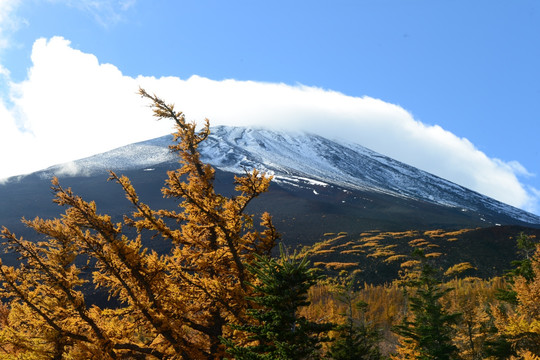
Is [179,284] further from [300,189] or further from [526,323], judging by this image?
[300,189]

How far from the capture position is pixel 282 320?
20.8ft

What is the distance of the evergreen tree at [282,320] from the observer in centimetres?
616

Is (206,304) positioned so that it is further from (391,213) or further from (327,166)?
(327,166)

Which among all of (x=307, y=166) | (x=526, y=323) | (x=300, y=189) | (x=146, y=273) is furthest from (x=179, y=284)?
(x=307, y=166)

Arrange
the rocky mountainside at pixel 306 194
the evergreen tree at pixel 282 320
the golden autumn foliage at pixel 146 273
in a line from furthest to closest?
1. the rocky mountainside at pixel 306 194
2. the golden autumn foliage at pixel 146 273
3. the evergreen tree at pixel 282 320

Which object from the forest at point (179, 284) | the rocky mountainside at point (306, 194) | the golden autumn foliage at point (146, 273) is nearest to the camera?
the forest at point (179, 284)

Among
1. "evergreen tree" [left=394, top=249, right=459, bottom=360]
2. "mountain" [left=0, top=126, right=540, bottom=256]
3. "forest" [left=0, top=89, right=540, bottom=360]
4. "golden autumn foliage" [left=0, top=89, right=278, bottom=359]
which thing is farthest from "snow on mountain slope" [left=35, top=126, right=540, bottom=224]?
"golden autumn foliage" [left=0, top=89, right=278, bottom=359]

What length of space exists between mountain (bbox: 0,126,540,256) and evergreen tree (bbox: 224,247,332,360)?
19.7 feet

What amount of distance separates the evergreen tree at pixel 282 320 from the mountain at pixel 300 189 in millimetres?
6012

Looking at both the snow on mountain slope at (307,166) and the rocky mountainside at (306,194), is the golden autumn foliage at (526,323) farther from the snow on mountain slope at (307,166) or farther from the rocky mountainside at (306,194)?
the snow on mountain slope at (307,166)

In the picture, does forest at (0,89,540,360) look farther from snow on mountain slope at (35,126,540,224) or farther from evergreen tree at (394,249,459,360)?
snow on mountain slope at (35,126,540,224)

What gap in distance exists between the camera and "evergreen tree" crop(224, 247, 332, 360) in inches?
242

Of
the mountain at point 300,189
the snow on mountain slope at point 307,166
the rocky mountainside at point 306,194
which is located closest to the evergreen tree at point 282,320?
the rocky mountainside at point 306,194

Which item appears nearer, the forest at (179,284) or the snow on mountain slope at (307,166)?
the forest at (179,284)
